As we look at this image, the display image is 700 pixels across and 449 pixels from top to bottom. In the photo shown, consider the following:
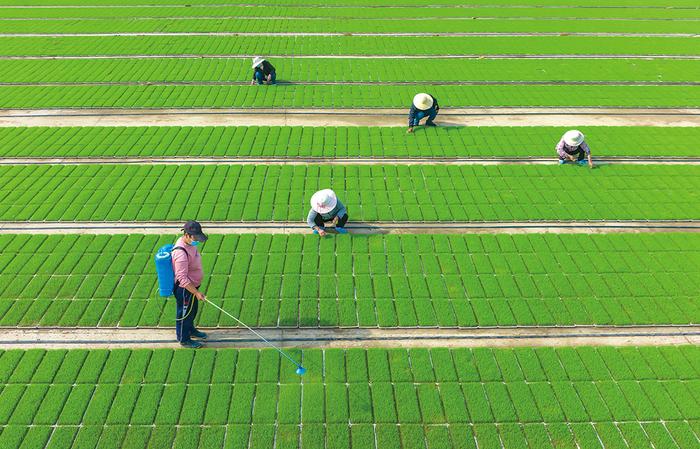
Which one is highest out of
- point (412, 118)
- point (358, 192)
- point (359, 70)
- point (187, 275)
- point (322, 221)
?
point (359, 70)

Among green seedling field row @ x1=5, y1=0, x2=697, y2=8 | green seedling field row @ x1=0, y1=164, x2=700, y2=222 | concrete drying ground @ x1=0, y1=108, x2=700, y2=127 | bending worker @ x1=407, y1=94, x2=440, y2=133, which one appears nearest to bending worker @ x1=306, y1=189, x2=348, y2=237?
green seedling field row @ x1=0, y1=164, x2=700, y2=222

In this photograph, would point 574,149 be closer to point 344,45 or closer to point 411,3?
point 344,45

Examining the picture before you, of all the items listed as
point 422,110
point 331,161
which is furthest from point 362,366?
point 422,110

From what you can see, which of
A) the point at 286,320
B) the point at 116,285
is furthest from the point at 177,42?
the point at 286,320

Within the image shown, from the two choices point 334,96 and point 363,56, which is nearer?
point 334,96

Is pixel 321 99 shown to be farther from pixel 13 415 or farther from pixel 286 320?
pixel 13 415

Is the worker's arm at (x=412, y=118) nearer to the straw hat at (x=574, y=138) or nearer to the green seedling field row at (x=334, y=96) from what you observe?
the green seedling field row at (x=334, y=96)

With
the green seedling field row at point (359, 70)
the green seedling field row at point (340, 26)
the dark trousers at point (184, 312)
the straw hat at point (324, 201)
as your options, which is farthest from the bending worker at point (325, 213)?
the green seedling field row at point (340, 26)

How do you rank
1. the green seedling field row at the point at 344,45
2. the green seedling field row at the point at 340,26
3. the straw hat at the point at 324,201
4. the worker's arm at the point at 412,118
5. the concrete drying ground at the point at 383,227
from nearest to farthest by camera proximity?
the straw hat at the point at 324,201, the concrete drying ground at the point at 383,227, the worker's arm at the point at 412,118, the green seedling field row at the point at 344,45, the green seedling field row at the point at 340,26
